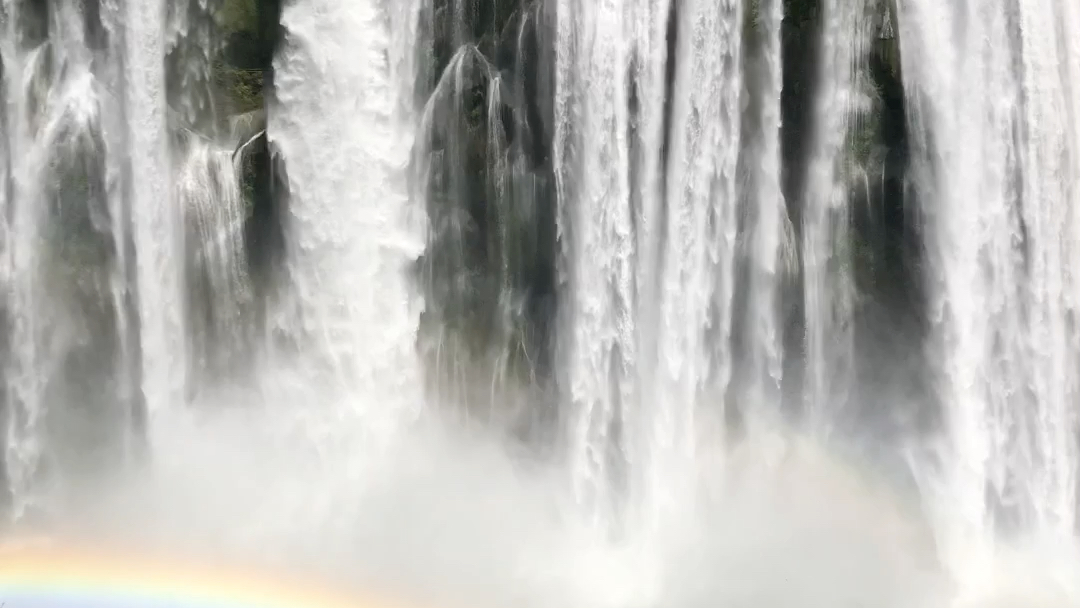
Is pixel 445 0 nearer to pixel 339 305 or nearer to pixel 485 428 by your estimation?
pixel 339 305

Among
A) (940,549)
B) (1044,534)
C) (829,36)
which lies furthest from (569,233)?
(1044,534)

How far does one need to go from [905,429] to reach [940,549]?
1512mm

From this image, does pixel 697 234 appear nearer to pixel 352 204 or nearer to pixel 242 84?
pixel 352 204

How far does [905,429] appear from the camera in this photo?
14477 millimetres

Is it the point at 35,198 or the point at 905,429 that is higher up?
the point at 35,198

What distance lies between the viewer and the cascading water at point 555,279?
13.7 metres

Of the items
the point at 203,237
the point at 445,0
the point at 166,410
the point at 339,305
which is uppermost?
the point at 445,0

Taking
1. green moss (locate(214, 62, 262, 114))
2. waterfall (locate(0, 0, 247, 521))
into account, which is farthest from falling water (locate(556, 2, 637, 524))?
waterfall (locate(0, 0, 247, 521))

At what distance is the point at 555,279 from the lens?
14.4 meters

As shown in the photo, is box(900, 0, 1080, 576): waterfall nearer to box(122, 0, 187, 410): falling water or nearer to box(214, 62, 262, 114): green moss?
box(214, 62, 262, 114): green moss

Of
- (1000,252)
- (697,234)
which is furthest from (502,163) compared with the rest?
(1000,252)

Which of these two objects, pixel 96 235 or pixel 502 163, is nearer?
pixel 96 235

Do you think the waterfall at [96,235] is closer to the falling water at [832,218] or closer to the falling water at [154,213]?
the falling water at [154,213]

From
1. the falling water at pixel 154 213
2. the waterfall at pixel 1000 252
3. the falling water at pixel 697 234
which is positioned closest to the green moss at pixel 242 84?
the falling water at pixel 154 213
